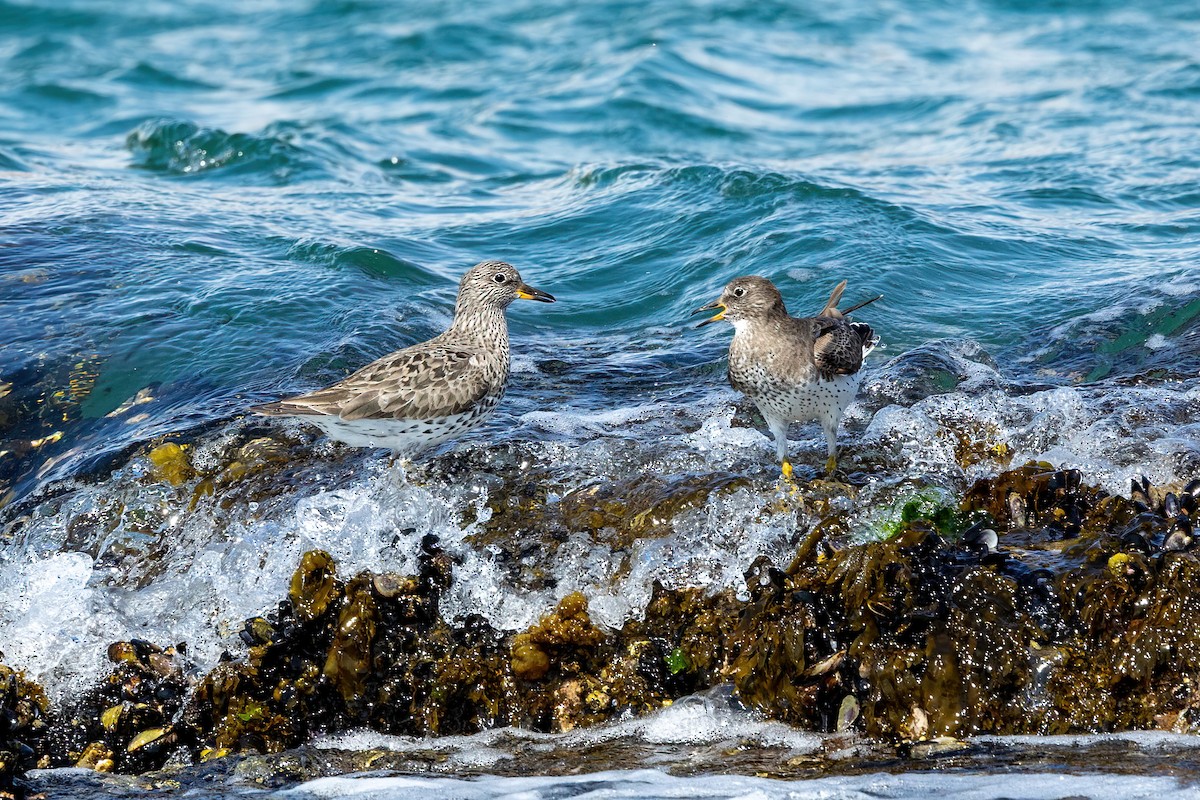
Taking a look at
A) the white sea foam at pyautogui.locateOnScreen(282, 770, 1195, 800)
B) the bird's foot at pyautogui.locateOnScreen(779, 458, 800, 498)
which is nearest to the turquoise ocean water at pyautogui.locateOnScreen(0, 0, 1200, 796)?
the bird's foot at pyautogui.locateOnScreen(779, 458, 800, 498)

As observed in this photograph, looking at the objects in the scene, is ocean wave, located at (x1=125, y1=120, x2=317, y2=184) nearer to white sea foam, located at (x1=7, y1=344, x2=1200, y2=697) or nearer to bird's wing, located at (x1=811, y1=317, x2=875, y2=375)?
white sea foam, located at (x1=7, y1=344, x2=1200, y2=697)

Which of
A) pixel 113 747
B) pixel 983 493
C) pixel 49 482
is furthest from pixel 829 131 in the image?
pixel 113 747

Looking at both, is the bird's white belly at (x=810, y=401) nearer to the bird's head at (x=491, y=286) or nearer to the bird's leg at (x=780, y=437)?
the bird's leg at (x=780, y=437)

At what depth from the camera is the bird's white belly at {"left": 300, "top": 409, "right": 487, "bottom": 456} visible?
6.60m

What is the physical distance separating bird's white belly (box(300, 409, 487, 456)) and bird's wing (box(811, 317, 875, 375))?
6.54 ft

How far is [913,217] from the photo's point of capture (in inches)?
463

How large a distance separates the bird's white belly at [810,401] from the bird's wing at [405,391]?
5.35 feet

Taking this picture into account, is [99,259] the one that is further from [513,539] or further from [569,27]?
[569,27]

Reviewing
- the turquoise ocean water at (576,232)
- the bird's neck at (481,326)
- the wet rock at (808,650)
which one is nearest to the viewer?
the wet rock at (808,650)

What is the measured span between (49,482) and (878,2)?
19034 mm

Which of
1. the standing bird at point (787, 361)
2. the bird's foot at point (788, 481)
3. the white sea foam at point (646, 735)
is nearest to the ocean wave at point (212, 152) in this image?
the standing bird at point (787, 361)

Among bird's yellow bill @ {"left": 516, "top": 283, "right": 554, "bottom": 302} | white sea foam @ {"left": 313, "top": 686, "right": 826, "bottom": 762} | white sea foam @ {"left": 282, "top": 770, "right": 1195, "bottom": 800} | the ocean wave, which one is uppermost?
the ocean wave

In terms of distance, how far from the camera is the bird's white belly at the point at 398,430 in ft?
21.6

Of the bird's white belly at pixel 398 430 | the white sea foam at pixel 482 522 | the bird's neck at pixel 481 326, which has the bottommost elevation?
the white sea foam at pixel 482 522
